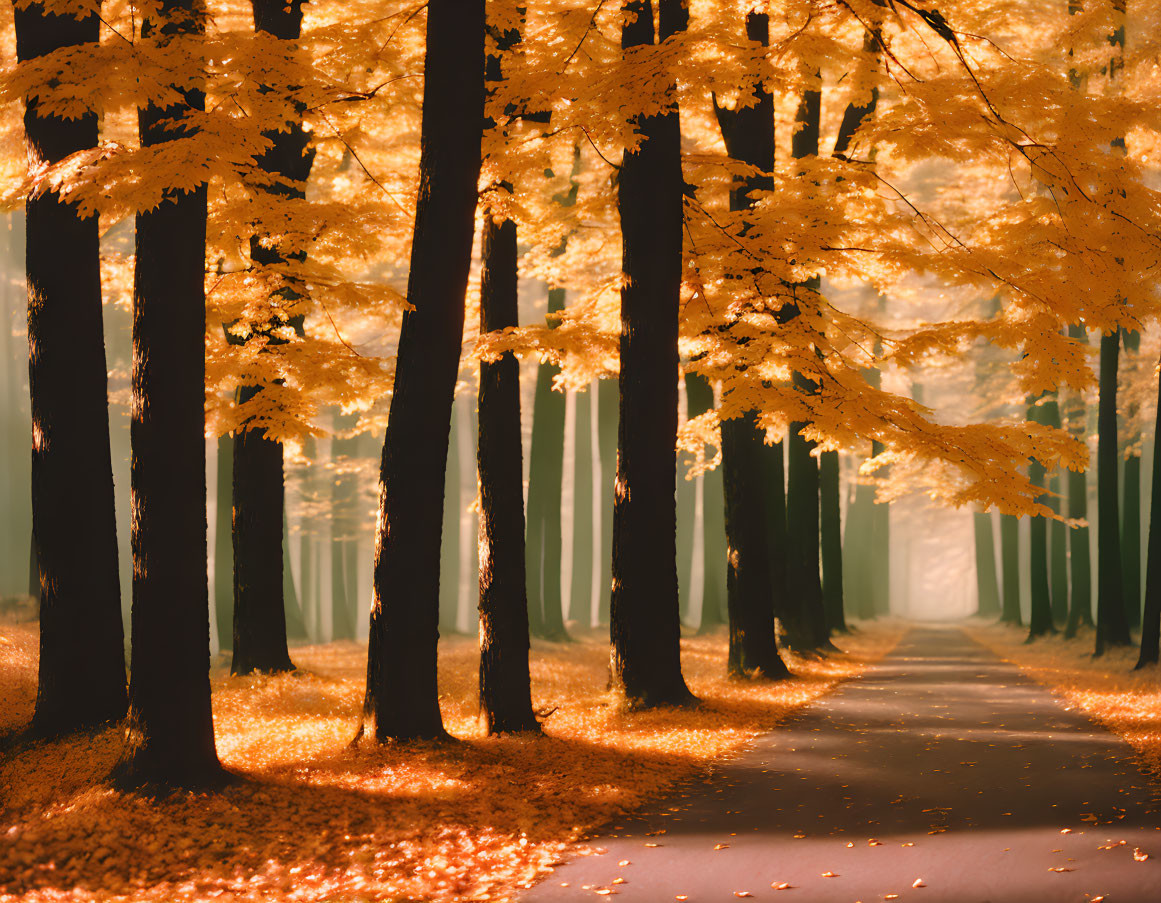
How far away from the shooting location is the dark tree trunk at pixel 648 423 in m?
10.8

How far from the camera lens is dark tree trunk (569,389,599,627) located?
92.0 ft

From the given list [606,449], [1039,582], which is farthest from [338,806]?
[1039,582]

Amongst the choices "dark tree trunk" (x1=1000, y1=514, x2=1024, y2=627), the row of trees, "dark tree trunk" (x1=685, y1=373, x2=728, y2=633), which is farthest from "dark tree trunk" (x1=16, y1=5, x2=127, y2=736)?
"dark tree trunk" (x1=1000, y1=514, x2=1024, y2=627)

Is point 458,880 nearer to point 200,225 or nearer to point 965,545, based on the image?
point 200,225

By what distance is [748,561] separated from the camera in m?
14.1

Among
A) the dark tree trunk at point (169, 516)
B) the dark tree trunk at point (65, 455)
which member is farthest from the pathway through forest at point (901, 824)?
the dark tree trunk at point (65, 455)

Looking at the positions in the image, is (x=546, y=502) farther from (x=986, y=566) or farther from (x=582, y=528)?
(x=986, y=566)

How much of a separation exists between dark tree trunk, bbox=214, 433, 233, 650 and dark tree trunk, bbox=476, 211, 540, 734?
31.7 ft

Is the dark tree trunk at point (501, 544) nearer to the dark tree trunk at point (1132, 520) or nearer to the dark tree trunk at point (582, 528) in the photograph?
the dark tree trunk at point (1132, 520)

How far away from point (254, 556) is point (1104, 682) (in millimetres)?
12738

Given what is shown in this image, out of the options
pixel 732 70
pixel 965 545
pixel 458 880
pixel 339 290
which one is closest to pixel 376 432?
pixel 339 290

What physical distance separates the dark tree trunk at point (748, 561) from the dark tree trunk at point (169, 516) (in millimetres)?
8683

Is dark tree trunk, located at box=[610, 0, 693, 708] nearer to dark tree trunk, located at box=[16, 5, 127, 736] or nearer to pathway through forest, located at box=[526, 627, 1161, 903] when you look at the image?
pathway through forest, located at box=[526, 627, 1161, 903]

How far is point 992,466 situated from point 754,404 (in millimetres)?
2809
